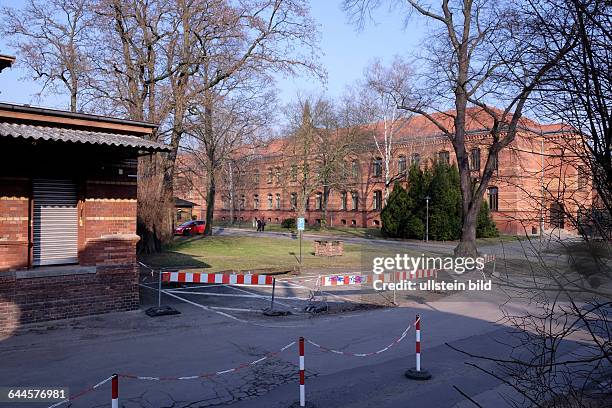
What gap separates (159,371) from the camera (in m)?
7.44

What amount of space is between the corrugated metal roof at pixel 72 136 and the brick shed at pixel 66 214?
0.07 ft

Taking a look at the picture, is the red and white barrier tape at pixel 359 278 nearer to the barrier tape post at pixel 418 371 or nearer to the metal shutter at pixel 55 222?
the barrier tape post at pixel 418 371

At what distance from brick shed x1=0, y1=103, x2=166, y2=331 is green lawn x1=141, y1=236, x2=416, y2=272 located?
7653 millimetres

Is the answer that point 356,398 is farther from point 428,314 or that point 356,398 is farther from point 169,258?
point 169,258

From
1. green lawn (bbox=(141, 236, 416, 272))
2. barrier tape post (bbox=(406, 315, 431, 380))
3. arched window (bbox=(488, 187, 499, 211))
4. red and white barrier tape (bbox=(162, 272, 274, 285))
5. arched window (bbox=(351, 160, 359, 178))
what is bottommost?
green lawn (bbox=(141, 236, 416, 272))

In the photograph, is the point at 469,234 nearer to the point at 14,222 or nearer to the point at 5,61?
the point at 14,222

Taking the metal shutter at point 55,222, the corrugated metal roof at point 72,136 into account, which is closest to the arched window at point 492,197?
the corrugated metal roof at point 72,136

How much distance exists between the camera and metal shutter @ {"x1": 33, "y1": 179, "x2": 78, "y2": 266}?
10648mm

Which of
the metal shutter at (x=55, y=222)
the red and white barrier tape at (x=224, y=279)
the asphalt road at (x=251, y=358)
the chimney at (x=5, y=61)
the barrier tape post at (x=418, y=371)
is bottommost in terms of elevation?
the asphalt road at (x=251, y=358)

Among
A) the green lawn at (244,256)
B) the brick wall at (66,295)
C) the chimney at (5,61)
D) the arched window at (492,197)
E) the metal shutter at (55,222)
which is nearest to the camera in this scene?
the brick wall at (66,295)

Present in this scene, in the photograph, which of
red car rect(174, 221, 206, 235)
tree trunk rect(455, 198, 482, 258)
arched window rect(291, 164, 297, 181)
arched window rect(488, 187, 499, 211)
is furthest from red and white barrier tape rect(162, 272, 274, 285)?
arched window rect(488, 187, 499, 211)

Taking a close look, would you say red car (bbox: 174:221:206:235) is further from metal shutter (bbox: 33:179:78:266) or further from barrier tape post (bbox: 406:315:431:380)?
barrier tape post (bbox: 406:315:431:380)

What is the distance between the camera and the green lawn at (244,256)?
21078mm

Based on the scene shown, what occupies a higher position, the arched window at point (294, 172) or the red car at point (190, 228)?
the arched window at point (294, 172)
